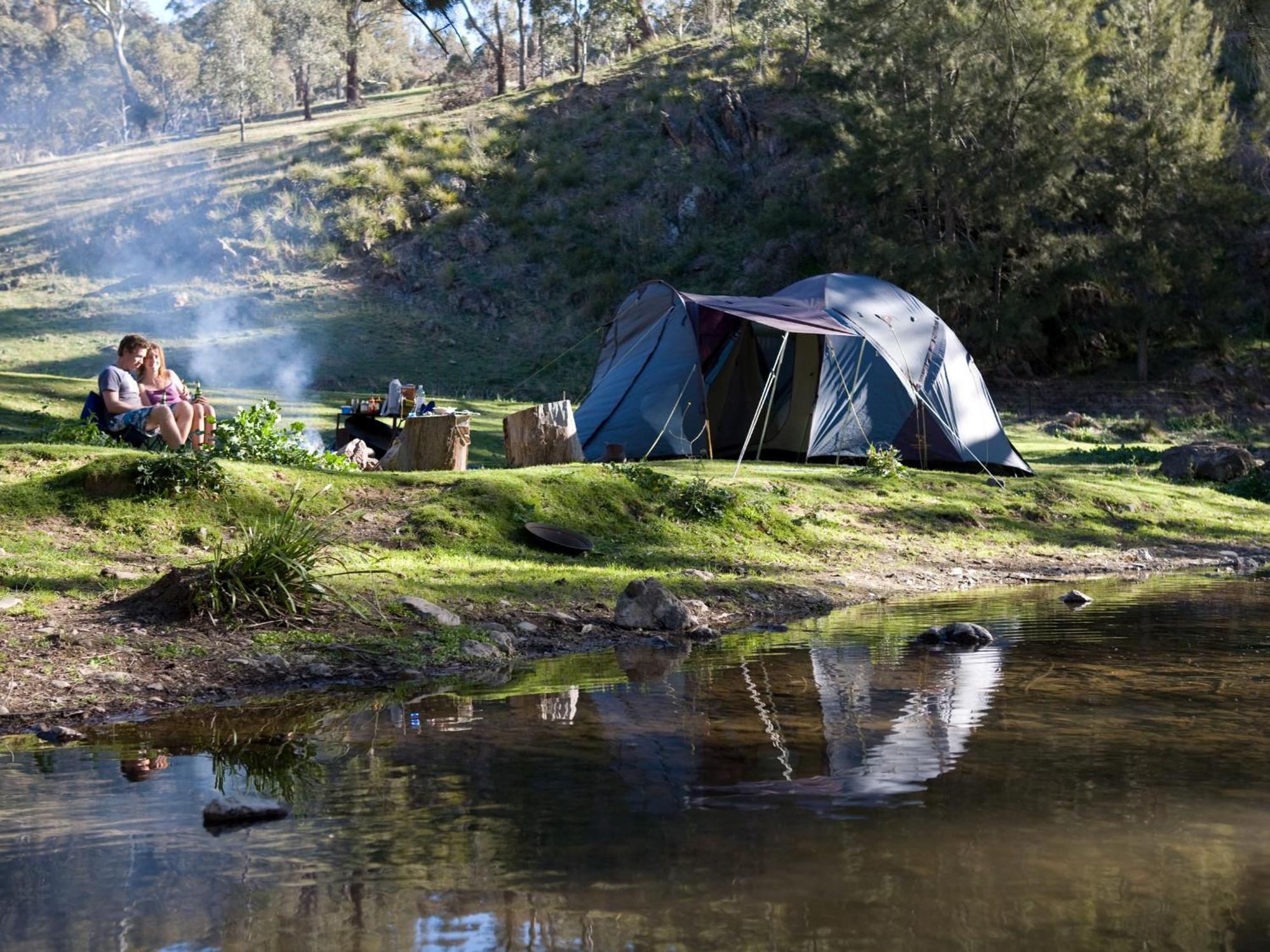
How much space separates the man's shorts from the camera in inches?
471

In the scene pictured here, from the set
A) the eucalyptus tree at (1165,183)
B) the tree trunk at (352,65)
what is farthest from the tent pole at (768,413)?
the tree trunk at (352,65)

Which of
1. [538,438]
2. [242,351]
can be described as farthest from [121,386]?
[242,351]

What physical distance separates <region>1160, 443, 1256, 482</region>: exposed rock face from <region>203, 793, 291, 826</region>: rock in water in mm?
17183

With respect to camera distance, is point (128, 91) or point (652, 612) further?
point (128, 91)

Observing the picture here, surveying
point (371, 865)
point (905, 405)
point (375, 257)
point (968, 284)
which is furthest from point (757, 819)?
point (375, 257)

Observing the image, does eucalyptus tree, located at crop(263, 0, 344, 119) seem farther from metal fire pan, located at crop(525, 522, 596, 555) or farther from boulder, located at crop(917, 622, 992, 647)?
boulder, located at crop(917, 622, 992, 647)

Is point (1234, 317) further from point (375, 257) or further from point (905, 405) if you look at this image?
point (375, 257)

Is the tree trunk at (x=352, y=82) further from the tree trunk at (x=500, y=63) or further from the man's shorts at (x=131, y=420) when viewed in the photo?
the man's shorts at (x=131, y=420)

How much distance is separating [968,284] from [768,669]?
2894 centimetres

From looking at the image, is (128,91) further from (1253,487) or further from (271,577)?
(271,577)

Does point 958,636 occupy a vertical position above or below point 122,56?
below

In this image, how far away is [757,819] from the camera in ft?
17.0

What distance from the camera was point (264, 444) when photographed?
13.1 m

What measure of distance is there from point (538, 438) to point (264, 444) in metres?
3.59
